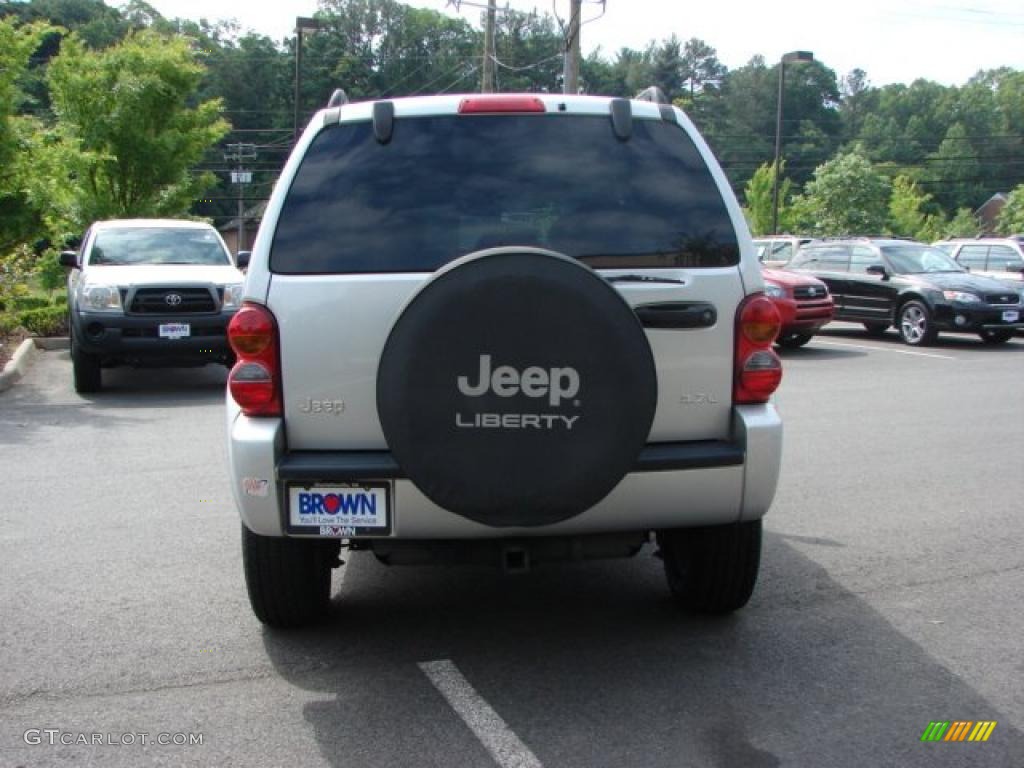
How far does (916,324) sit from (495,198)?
15.6m

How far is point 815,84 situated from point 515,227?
337 ft

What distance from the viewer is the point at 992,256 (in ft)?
68.2

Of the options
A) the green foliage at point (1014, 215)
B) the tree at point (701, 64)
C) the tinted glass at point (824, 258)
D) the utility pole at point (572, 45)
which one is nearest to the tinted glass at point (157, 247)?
the tinted glass at point (824, 258)

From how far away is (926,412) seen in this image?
1059 centimetres

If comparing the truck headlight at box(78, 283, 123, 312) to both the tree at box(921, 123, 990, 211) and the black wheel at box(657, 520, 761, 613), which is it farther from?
the tree at box(921, 123, 990, 211)

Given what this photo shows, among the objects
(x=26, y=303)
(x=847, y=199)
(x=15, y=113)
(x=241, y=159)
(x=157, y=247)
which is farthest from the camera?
(x=241, y=159)

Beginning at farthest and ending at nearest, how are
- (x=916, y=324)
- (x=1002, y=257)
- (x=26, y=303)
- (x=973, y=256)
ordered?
(x=973, y=256)
(x=1002, y=257)
(x=26, y=303)
(x=916, y=324)

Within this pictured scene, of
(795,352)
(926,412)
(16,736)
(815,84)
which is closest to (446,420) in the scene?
(16,736)

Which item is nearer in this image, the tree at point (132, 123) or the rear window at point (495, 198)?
the rear window at point (495, 198)

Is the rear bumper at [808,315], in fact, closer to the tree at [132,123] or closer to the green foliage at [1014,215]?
the tree at [132,123]

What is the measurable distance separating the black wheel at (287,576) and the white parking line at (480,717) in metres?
0.57

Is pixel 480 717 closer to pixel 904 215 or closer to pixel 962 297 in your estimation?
pixel 962 297

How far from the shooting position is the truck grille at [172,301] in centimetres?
1133

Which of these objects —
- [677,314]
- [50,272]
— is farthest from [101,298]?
[677,314]
